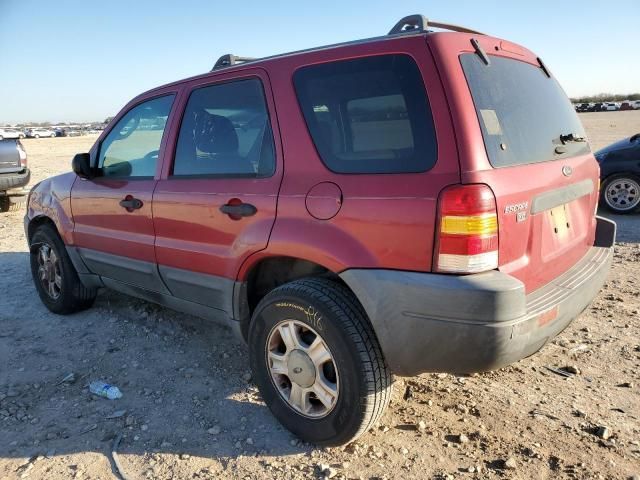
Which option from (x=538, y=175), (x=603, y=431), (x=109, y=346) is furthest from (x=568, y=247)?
(x=109, y=346)

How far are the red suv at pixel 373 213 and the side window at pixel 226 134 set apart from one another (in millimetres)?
11

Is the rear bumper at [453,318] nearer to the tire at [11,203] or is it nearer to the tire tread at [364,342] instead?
the tire tread at [364,342]

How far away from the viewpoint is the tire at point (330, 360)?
235cm

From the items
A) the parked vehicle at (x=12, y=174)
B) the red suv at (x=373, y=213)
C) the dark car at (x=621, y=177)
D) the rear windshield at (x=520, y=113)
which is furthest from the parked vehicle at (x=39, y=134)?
the rear windshield at (x=520, y=113)

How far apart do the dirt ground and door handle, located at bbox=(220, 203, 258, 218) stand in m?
1.15

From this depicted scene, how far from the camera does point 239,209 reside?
2.76m

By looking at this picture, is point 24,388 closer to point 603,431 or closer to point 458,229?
point 458,229

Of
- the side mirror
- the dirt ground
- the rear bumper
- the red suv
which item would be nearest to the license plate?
the red suv

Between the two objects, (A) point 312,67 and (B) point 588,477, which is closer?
(B) point 588,477

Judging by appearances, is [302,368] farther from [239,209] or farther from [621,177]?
[621,177]

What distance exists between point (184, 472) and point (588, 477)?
1.89 meters

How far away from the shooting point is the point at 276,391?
2.75 m

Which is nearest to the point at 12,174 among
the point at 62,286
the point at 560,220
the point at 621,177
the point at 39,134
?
the point at 62,286

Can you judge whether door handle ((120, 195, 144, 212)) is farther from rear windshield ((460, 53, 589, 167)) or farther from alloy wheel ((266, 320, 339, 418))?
rear windshield ((460, 53, 589, 167))
